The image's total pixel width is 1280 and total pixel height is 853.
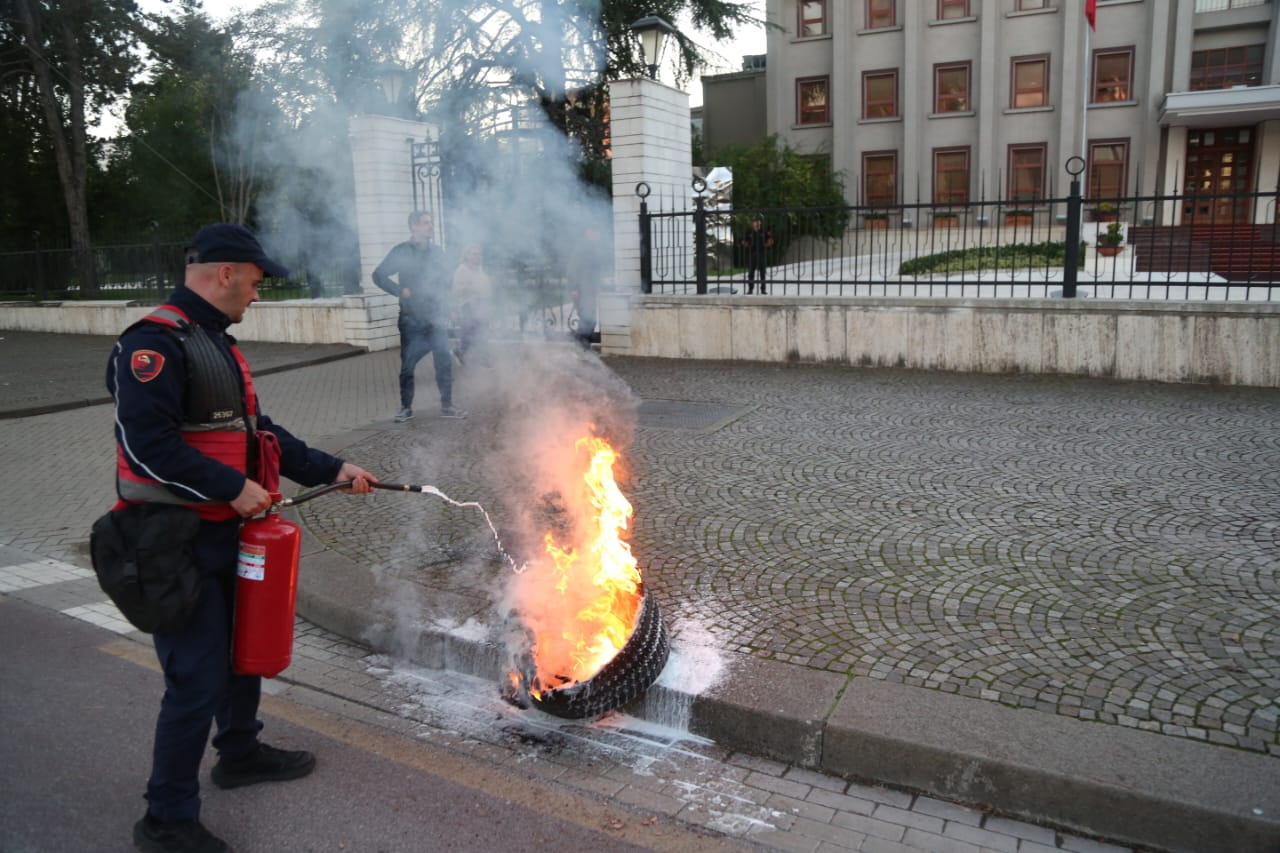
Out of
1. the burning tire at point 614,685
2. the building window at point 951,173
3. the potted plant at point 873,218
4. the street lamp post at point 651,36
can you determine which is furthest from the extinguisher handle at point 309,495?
the building window at point 951,173

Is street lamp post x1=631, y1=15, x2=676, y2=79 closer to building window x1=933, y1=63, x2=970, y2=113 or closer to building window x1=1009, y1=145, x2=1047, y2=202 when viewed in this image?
building window x1=1009, y1=145, x2=1047, y2=202

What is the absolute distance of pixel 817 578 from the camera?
4809 mm

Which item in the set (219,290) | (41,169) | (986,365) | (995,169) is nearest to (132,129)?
(41,169)

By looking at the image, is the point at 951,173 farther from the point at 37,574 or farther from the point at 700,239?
the point at 37,574

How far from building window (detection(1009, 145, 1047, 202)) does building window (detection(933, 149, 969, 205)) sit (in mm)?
1402

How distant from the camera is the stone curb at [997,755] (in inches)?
115

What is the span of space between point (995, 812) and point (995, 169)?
30033 mm

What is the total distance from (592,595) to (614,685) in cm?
46

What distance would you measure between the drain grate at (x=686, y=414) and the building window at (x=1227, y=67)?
26239 millimetres

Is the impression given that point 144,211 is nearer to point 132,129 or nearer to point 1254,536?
point 132,129

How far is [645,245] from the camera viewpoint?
41.1ft

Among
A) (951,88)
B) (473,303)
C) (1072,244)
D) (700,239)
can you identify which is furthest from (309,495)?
(951,88)

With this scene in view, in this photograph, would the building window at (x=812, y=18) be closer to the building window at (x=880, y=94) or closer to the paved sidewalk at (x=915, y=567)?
the building window at (x=880, y=94)

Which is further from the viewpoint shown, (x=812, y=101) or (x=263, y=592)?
(x=812, y=101)
